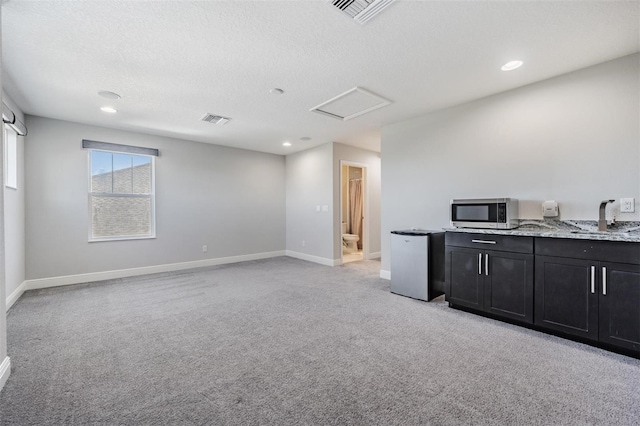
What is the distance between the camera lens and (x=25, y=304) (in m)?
3.34

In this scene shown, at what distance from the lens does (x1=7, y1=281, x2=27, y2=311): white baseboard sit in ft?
10.8

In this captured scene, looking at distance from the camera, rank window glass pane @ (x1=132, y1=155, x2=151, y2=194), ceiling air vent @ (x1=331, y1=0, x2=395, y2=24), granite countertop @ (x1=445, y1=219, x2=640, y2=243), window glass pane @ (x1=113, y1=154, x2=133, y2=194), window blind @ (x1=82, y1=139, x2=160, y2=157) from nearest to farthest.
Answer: ceiling air vent @ (x1=331, y1=0, x2=395, y2=24)
granite countertop @ (x1=445, y1=219, x2=640, y2=243)
window blind @ (x1=82, y1=139, x2=160, y2=157)
window glass pane @ (x1=113, y1=154, x2=133, y2=194)
window glass pane @ (x1=132, y1=155, x2=151, y2=194)

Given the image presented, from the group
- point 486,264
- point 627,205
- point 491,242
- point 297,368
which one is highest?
point 627,205

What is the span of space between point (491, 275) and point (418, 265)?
0.84m

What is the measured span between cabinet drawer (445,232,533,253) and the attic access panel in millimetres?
1861

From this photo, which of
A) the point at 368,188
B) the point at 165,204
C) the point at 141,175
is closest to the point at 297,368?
the point at 165,204

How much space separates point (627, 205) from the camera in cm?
246

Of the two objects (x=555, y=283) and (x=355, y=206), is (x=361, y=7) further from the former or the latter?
(x=355, y=206)

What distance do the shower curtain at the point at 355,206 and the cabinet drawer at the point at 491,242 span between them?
4.53 m

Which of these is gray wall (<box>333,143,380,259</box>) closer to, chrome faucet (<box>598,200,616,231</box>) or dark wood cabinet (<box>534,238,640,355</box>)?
dark wood cabinet (<box>534,238,640,355</box>)

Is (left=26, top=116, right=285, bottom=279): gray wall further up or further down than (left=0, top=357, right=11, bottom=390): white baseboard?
further up

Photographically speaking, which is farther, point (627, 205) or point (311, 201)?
point (311, 201)

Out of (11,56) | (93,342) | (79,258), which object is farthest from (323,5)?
(79,258)

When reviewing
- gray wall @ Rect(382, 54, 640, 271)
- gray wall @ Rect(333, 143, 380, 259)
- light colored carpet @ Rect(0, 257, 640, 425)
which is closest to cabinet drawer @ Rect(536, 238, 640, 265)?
gray wall @ Rect(382, 54, 640, 271)
